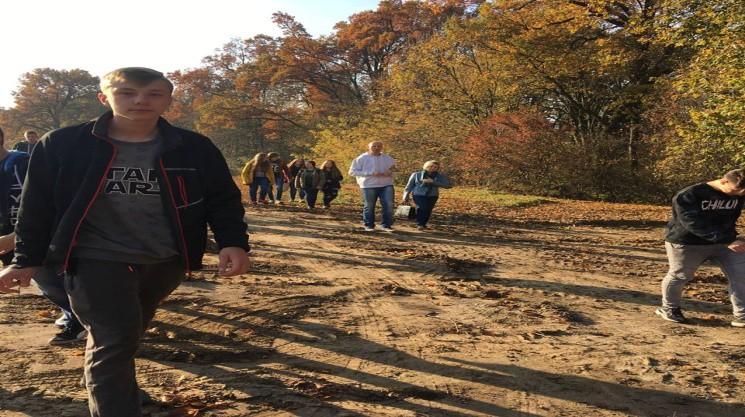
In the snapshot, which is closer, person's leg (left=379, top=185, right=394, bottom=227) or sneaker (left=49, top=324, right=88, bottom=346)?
sneaker (left=49, top=324, right=88, bottom=346)

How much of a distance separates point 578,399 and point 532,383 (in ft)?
1.02

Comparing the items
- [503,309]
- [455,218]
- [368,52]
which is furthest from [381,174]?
[368,52]

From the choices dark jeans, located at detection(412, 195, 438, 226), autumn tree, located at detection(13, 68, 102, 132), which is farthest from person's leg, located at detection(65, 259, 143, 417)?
autumn tree, located at detection(13, 68, 102, 132)

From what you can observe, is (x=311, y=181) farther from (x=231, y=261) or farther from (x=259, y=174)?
(x=231, y=261)

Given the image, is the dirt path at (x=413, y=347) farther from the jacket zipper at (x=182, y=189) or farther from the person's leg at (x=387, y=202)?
the person's leg at (x=387, y=202)

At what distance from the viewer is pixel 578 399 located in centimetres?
337

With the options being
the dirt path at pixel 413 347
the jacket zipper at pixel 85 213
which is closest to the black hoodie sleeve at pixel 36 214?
the jacket zipper at pixel 85 213

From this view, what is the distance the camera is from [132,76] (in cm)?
240

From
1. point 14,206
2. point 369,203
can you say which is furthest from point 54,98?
point 14,206

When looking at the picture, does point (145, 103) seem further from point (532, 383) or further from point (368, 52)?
point (368, 52)

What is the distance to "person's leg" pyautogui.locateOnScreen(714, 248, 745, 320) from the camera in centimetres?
495

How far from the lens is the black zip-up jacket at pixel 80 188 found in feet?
7.47

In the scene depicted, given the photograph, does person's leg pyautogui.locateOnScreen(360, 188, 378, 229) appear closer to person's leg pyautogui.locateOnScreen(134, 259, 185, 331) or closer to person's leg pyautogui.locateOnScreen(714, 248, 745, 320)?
person's leg pyautogui.locateOnScreen(714, 248, 745, 320)

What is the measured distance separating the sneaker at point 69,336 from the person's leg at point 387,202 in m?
6.67
